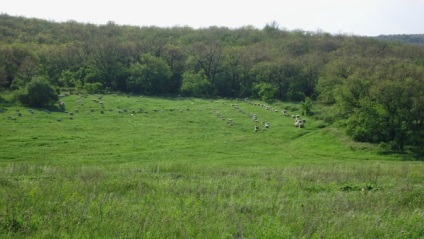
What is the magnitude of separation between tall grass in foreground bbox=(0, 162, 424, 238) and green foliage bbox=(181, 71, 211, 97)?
80.9 m

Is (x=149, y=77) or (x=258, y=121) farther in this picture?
(x=149, y=77)

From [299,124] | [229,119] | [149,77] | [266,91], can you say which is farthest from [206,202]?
[149,77]

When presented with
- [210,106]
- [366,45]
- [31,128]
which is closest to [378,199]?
[31,128]

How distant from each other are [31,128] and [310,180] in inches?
1736

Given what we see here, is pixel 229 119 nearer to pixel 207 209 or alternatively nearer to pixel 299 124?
pixel 299 124

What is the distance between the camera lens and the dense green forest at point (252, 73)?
51.5 meters

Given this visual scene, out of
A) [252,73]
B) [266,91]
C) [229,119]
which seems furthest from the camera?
[252,73]

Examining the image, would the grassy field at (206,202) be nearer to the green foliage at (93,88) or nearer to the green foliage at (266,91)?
the green foliage at (266,91)

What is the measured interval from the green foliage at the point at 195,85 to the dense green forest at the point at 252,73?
26 cm

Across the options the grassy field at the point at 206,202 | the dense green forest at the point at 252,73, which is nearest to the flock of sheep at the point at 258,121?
the dense green forest at the point at 252,73

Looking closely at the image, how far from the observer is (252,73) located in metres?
101

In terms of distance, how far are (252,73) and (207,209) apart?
93.6m

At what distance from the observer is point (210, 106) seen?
77.2 metres

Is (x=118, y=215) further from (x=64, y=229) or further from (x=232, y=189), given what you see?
(x=232, y=189)
